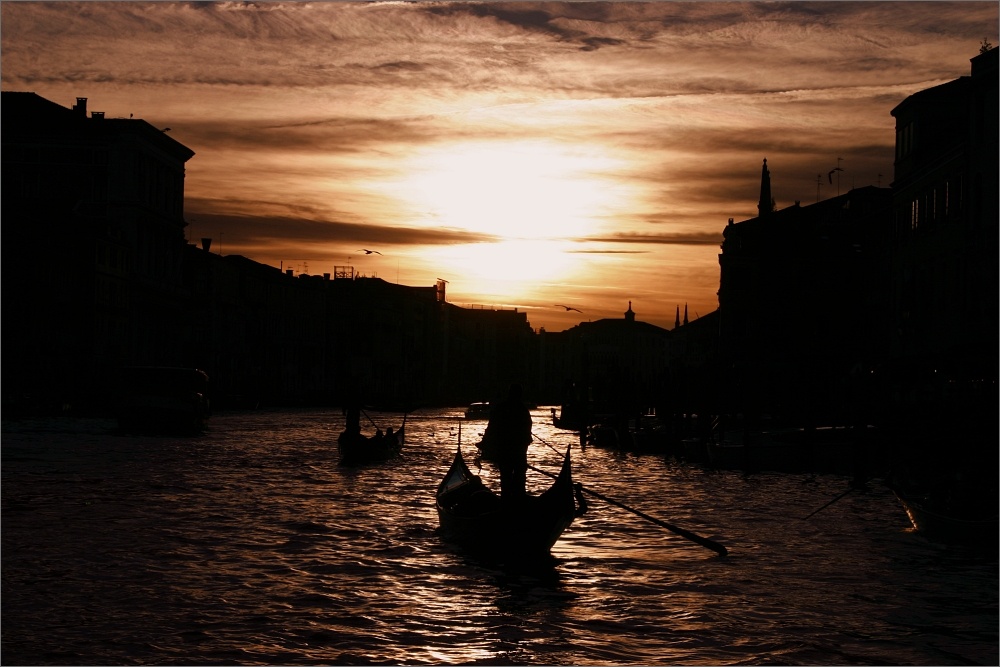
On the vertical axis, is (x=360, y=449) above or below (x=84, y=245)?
below

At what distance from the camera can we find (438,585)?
14289 millimetres

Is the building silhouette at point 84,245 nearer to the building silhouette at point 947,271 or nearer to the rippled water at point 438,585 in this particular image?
the building silhouette at point 947,271

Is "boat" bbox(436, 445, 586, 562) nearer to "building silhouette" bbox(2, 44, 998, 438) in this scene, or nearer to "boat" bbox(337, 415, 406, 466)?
"building silhouette" bbox(2, 44, 998, 438)

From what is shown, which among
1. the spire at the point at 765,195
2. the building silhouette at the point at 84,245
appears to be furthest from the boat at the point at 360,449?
the spire at the point at 765,195

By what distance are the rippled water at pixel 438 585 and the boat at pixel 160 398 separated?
799 inches

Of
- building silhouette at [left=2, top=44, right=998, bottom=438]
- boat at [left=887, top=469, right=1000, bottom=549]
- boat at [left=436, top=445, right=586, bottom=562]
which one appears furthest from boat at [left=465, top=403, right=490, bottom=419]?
boat at [left=436, top=445, right=586, bottom=562]

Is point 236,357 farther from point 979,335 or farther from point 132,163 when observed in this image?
point 979,335

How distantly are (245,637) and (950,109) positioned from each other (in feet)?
112

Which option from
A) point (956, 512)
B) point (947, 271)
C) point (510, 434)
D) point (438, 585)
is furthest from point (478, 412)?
point (438, 585)

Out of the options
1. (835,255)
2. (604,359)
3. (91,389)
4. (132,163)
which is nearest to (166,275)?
(132,163)

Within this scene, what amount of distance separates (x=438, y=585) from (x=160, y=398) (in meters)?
34.7

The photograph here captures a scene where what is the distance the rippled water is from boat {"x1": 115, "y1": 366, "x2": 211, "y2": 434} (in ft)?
66.6

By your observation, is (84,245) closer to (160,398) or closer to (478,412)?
(160,398)

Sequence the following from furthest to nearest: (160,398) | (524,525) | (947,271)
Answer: (160,398) → (947,271) → (524,525)
